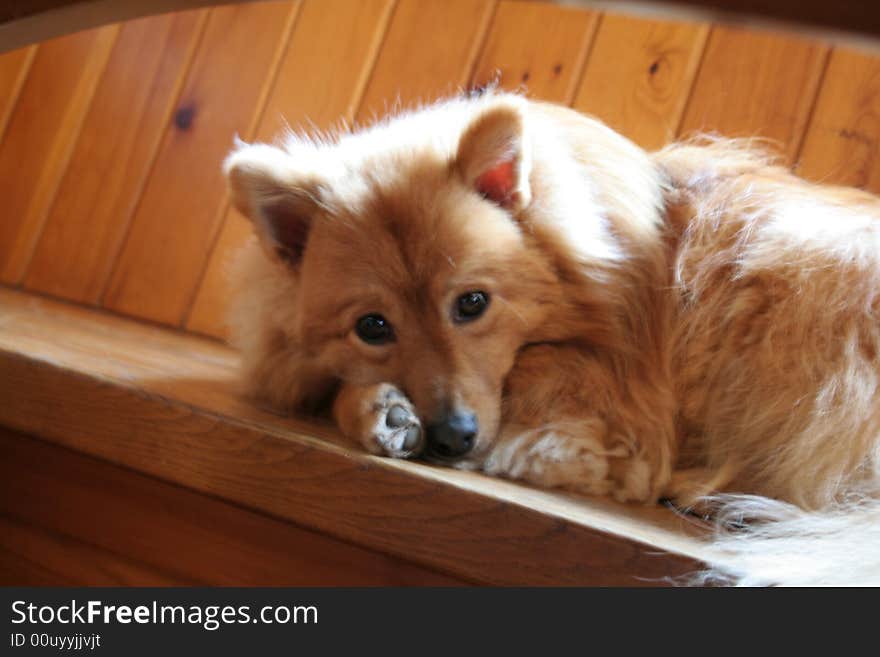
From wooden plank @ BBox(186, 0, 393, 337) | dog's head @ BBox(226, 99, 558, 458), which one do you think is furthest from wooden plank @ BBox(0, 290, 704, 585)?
wooden plank @ BBox(186, 0, 393, 337)

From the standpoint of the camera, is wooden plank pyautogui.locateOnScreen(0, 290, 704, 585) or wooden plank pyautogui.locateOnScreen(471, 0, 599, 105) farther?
wooden plank pyautogui.locateOnScreen(471, 0, 599, 105)

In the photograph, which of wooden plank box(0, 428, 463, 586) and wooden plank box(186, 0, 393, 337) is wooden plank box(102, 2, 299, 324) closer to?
wooden plank box(186, 0, 393, 337)

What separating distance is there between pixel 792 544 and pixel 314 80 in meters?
2.10

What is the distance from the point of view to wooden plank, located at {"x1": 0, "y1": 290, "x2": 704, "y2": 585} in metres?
1.11

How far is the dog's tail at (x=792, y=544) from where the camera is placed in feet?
3.41

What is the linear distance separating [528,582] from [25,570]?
1068 millimetres

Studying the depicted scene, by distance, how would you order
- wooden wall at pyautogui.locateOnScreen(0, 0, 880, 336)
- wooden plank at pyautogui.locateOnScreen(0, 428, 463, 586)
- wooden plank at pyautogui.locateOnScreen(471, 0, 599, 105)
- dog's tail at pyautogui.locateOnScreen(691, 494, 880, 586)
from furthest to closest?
1. wooden plank at pyautogui.locateOnScreen(471, 0, 599, 105)
2. wooden wall at pyautogui.locateOnScreen(0, 0, 880, 336)
3. wooden plank at pyautogui.locateOnScreen(0, 428, 463, 586)
4. dog's tail at pyautogui.locateOnScreen(691, 494, 880, 586)

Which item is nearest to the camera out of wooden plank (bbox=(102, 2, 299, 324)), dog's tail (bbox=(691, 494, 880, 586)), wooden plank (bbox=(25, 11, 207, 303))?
dog's tail (bbox=(691, 494, 880, 586))

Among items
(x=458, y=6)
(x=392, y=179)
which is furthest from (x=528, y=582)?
(x=458, y=6)

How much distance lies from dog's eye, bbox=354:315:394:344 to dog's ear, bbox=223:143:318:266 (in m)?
0.24

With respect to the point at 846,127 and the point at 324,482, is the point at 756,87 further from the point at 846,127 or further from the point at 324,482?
the point at 324,482

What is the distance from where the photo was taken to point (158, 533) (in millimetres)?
1502

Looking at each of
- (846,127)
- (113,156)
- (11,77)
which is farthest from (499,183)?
(11,77)

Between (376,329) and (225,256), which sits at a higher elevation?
(225,256)
